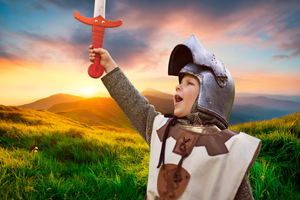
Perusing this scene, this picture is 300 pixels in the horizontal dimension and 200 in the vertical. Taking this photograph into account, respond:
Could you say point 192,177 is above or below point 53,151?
above

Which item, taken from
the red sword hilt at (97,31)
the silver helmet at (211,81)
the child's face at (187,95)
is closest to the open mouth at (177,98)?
the child's face at (187,95)

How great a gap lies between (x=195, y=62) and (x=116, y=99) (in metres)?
0.91

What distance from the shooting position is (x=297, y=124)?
414 cm

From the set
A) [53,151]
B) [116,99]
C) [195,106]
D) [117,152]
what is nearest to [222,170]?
[195,106]

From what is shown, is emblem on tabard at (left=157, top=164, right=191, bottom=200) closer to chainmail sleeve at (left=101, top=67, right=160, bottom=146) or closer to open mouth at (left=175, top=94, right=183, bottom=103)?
chainmail sleeve at (left=101, top=67, right=160, bottom=146)

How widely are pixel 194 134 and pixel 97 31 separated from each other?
4.59 feet

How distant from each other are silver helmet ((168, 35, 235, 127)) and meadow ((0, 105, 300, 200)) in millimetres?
1367

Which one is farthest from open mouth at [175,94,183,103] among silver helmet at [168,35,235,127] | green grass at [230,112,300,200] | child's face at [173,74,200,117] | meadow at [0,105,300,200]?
green grass at [230,112,300,200]

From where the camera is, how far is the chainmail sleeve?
1968mm

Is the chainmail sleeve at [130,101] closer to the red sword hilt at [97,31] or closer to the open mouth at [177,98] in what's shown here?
the red sword hilt at [97,31]

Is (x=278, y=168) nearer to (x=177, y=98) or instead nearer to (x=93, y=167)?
(x=177, y=98)

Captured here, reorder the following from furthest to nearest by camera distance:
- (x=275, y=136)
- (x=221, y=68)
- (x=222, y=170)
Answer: (x=275, y=136)
(x=221, y=68)
(x=222, y=170)

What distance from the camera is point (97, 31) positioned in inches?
74.8

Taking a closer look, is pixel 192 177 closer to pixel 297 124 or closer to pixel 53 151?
pixel 53 151
